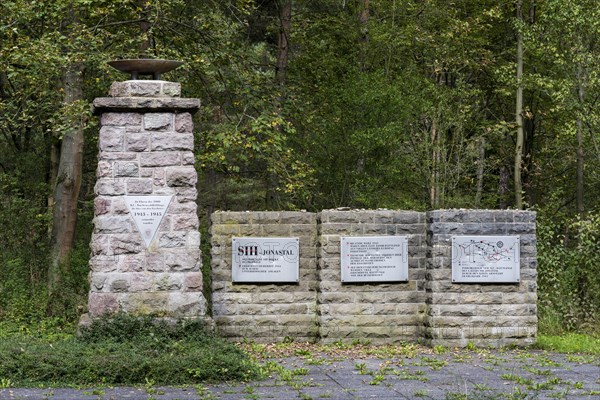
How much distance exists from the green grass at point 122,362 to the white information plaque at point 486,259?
3.96 metres

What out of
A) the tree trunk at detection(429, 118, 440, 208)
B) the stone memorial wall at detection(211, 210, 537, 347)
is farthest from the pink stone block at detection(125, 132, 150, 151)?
the tree trunk at detection(429, 118, 440, 208)

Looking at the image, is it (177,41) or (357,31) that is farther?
(357,31)

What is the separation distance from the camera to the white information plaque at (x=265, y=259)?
523 inches

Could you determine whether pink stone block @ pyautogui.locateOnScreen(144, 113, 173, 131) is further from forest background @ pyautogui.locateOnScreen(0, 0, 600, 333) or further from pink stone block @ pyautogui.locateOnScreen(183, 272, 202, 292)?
forest background @ pyautogui.locateOnScreen(0, 0, 600, 333)

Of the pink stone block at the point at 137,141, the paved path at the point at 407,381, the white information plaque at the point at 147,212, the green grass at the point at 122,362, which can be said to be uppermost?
the pink stone block at the point at 137,141

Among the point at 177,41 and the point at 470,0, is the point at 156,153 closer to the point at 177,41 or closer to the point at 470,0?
the point at 177,41

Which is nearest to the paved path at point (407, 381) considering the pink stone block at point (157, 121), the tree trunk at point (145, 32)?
the pink stone block at point (157, 121)

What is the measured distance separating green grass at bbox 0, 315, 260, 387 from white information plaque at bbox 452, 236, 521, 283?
3.96m

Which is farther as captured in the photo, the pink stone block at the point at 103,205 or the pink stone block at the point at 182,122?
the pink stone block at the point at 182,122

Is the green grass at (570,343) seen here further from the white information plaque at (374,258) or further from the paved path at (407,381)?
the white information plaque at (374,258)

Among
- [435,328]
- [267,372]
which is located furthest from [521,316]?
[267,372]

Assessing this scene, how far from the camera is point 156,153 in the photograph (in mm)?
11461

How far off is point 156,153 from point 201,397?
361 cm

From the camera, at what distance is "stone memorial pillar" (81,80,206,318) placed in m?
11.3
